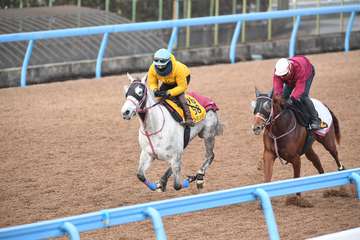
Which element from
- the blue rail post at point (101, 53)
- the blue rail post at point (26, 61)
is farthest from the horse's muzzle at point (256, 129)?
the blue rail post at point (101, 53)

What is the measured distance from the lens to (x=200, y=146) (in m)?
13.3

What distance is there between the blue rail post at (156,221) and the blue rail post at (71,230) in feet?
1.86

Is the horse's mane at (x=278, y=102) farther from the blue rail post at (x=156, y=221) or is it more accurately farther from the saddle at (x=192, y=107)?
the blue rail post at (x=156, y=221)

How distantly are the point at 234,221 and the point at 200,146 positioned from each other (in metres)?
4.13

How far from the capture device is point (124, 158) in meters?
12.3

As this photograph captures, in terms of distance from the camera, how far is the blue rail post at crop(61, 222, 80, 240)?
231 inches

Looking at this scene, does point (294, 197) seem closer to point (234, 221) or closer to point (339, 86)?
point (234, 221)

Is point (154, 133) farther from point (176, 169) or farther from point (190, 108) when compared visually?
point (190, 108)

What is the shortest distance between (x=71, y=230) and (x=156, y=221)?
0.62 meters

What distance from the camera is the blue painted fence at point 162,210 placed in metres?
5.82

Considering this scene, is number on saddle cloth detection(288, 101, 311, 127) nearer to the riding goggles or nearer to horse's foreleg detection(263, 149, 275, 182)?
horse's foreleg detection(263, 149, 275, 182)

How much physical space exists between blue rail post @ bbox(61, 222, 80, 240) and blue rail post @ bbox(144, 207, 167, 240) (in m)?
0.57

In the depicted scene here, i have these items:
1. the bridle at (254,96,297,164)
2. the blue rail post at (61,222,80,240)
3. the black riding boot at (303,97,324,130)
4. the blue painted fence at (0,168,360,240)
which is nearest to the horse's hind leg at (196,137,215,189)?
the bridle at (254,96,297,164)

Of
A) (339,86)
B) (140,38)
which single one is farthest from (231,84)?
(140,38)
